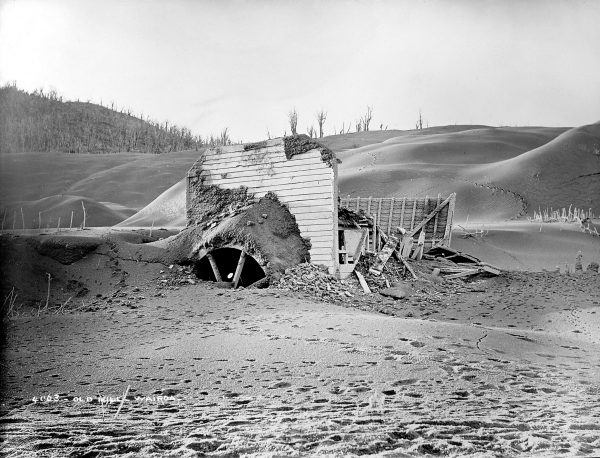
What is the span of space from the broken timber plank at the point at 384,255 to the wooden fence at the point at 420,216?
72.5 inches

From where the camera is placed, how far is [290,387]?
3.70 meters

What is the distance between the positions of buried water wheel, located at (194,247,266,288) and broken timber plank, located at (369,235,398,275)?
6.73 ft

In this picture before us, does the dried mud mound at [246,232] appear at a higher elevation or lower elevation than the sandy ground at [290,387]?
higher

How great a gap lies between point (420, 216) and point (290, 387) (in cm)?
1127

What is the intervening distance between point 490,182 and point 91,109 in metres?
40.5

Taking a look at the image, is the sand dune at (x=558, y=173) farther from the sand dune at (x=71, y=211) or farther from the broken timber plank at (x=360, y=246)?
the sand dune at (x=71, y=211)

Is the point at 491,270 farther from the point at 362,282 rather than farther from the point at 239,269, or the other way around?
the point at 239,269

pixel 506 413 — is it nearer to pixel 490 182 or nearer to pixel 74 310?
pixel 74 310

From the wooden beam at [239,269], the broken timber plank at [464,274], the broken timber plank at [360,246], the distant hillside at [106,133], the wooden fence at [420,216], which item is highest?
the distant hillside at [106,133]

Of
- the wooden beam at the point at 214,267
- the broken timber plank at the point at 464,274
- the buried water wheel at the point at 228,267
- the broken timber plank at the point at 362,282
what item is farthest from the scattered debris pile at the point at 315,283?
the broken timber plank at the point at 464,274

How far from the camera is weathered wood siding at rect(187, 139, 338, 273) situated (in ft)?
33.0

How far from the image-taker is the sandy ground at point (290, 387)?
98.5 inches

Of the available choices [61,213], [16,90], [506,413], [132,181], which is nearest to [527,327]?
[506,413]

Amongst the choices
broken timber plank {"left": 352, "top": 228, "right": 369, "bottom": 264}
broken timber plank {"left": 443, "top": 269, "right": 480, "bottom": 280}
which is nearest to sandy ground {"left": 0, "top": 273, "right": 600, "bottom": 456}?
broken timber plank {"left": 352, "top": 228, "right": 369, "bottom": 264}
